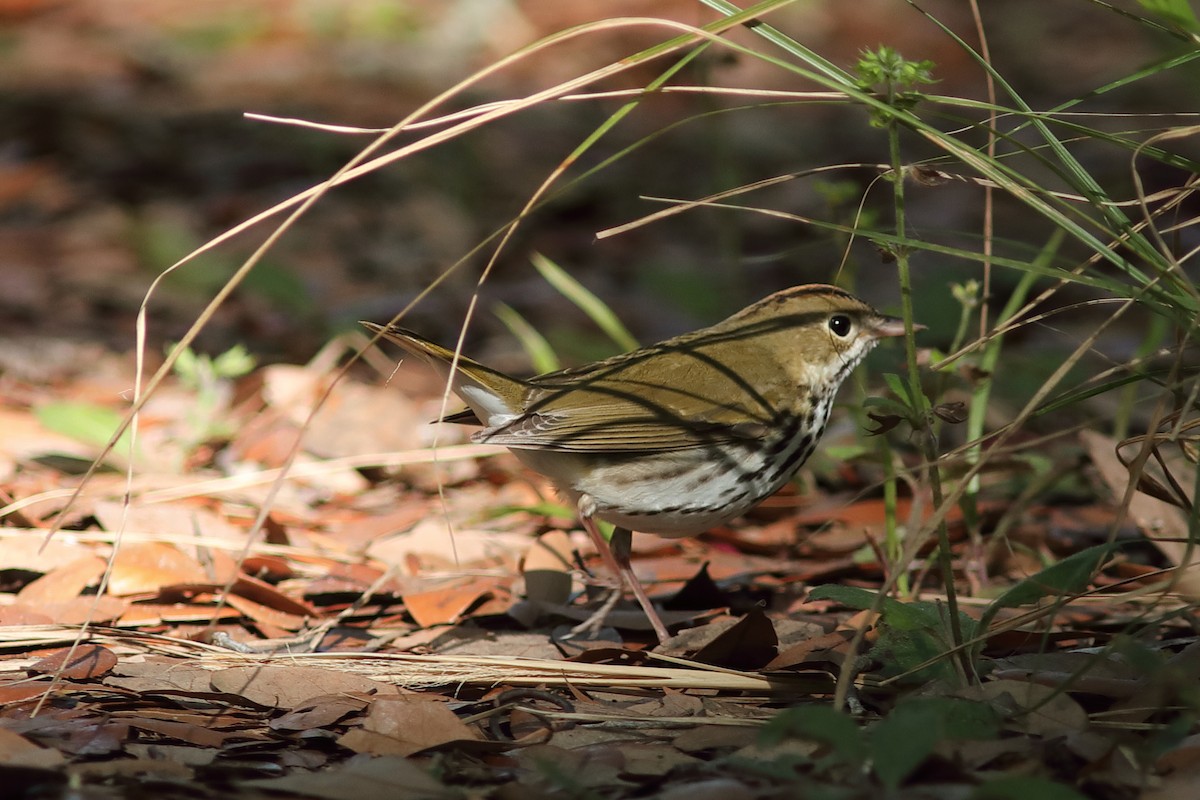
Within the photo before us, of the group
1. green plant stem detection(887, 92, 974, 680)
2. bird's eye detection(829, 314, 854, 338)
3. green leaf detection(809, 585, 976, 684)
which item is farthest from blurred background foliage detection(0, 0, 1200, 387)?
green leaf detection(809, 585, 976, 684)

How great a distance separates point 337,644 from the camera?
2.99 m

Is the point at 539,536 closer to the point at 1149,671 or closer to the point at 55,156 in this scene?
the point at 1149,671

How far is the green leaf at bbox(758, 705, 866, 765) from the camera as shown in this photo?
5.57 feet

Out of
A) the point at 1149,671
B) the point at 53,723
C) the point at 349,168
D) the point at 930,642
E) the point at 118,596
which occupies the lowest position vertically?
the point at 118,596

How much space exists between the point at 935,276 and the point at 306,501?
2450 millimetres

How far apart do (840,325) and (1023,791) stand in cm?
199

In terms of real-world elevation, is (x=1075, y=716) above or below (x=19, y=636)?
above

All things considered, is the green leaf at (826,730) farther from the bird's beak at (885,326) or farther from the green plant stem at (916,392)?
the bird's beak at (885,326)


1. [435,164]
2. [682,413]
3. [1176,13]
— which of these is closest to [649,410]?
[682,413]

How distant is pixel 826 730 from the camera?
5.61ft

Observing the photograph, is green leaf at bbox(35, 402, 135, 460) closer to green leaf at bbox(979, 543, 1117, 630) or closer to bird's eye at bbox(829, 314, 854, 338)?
bird's eye at bbox(829, 314, 854, 338)

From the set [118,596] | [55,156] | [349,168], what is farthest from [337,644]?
[55,156]

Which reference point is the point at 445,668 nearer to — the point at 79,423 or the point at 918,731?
the point at 918,731

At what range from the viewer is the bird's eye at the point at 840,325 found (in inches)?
137
